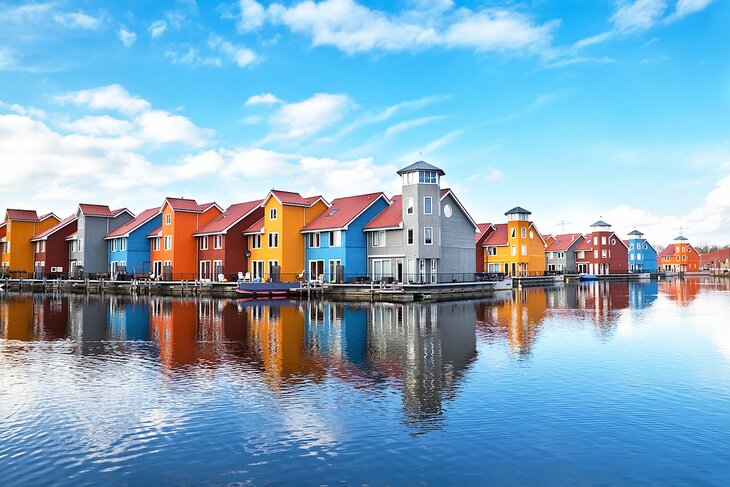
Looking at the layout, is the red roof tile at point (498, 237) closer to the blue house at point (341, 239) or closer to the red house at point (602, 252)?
the red house at point (602, 252)

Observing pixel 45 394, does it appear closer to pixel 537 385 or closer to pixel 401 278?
pixel 537 385

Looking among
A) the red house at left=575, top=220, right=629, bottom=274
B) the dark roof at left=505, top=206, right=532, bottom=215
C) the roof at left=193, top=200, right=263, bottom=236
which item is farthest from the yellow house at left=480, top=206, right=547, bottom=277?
the roof at left=193, top=200, right=263, bottom=236

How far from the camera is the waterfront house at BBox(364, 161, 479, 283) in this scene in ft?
183

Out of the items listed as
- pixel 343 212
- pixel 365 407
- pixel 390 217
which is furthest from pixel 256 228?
pixel 365 407

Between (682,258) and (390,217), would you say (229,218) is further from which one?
(682,258)

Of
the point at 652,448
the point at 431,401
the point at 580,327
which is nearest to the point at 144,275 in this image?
the point at 580,327

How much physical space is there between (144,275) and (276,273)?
2275 centimetres

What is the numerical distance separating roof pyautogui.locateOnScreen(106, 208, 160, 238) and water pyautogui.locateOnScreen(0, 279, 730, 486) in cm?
5024

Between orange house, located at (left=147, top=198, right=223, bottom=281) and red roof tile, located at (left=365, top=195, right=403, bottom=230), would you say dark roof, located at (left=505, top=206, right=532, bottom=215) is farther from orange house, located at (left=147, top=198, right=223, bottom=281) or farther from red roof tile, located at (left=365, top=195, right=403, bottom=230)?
orange house, located at (left=147, top=198, right=223, bottom=281)

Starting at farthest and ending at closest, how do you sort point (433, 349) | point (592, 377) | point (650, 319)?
point (650, 319) → point (433, 349) → point (592, 377)

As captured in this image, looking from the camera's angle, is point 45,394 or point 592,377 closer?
point 45,394

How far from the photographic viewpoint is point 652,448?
1195 cm

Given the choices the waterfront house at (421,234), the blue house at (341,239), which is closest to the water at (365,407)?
the waterfront house at (421,234)

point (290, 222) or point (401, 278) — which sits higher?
point (290, 222)
